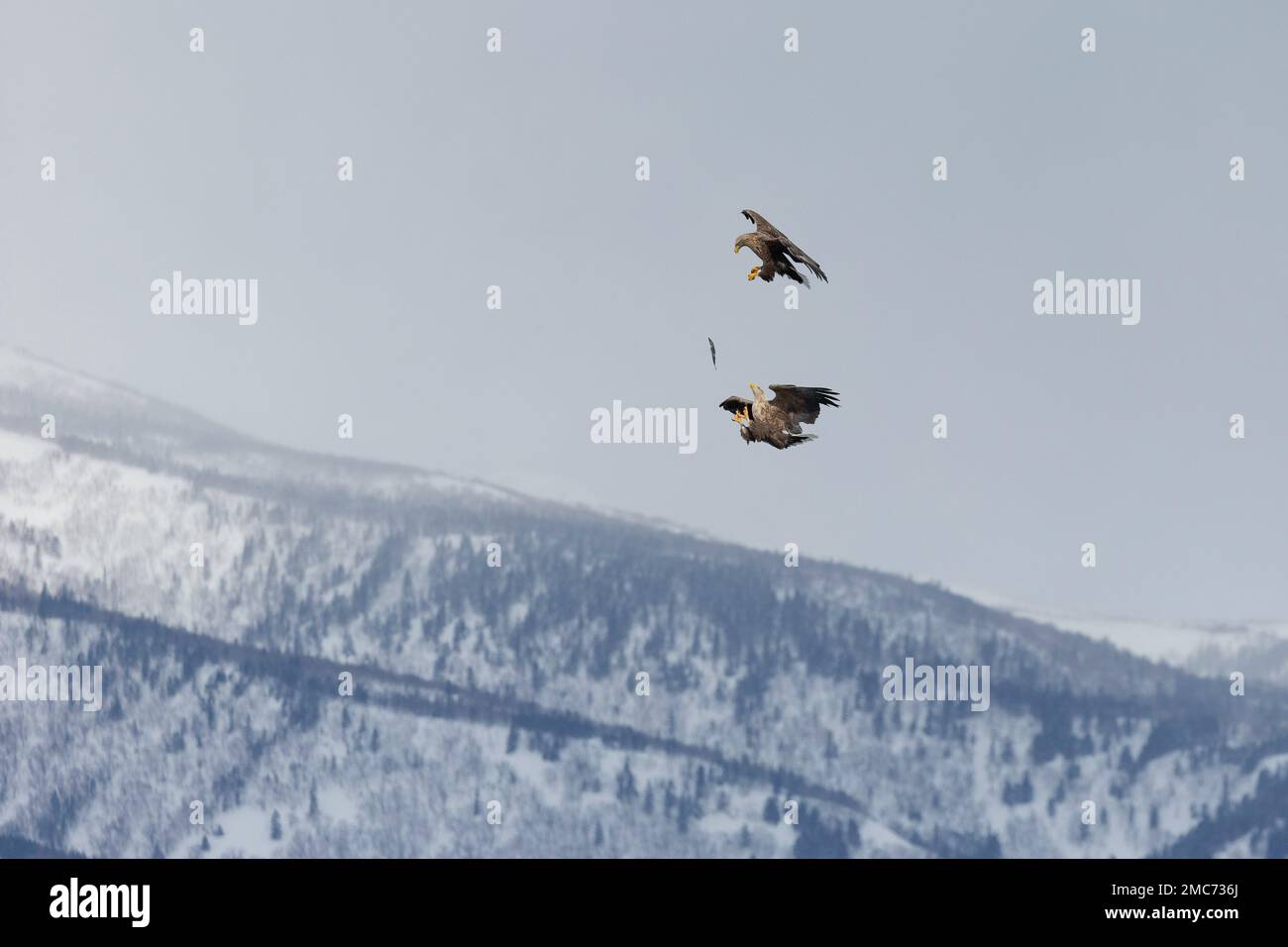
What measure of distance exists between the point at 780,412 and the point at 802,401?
1132 millimetres

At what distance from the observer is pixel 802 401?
54281 mm

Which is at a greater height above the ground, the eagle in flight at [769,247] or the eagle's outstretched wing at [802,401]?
the eagle in flight at [769,247]

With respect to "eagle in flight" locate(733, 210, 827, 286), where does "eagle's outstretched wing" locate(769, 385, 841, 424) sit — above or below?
below

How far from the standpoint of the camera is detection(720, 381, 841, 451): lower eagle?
51.8 meters

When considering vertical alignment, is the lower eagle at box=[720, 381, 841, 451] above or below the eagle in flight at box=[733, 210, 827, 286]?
below

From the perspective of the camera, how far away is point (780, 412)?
175 ft

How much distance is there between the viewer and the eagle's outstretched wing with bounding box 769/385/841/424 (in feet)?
176

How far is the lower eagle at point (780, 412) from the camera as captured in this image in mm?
51781
